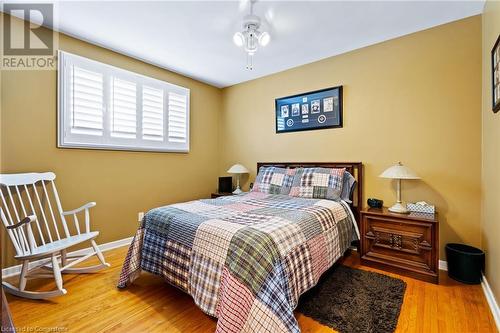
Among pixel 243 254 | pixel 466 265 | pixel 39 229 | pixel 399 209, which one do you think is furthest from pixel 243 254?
pixel 39 229

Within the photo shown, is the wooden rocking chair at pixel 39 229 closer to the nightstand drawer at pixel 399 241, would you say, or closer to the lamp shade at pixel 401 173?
the nightstand drawer at pixel 399 241

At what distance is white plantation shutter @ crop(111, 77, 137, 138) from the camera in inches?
124

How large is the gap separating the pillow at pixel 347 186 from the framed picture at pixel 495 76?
1.40 metres

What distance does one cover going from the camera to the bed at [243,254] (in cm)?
150

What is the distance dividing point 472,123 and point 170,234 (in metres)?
2.97

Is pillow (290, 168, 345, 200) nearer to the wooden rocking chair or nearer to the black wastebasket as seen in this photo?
the black wastebasket

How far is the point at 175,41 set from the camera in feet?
9.63

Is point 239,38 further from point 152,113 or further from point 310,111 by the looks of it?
point 152,113

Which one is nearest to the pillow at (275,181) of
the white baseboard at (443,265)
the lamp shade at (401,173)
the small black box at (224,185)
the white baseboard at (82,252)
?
the small black box at (224,185)

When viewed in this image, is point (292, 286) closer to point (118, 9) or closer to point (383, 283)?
point (383, 283)

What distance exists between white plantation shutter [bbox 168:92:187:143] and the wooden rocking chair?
162 centimetres

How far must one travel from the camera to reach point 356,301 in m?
2.00

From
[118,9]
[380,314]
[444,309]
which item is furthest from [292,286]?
[118,9]

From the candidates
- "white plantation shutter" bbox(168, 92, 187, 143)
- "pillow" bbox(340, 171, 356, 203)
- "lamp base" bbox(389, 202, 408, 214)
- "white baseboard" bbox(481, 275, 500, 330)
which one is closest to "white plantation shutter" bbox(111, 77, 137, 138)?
"white plantation shutter" bbox(168, 92, 187, 143)
